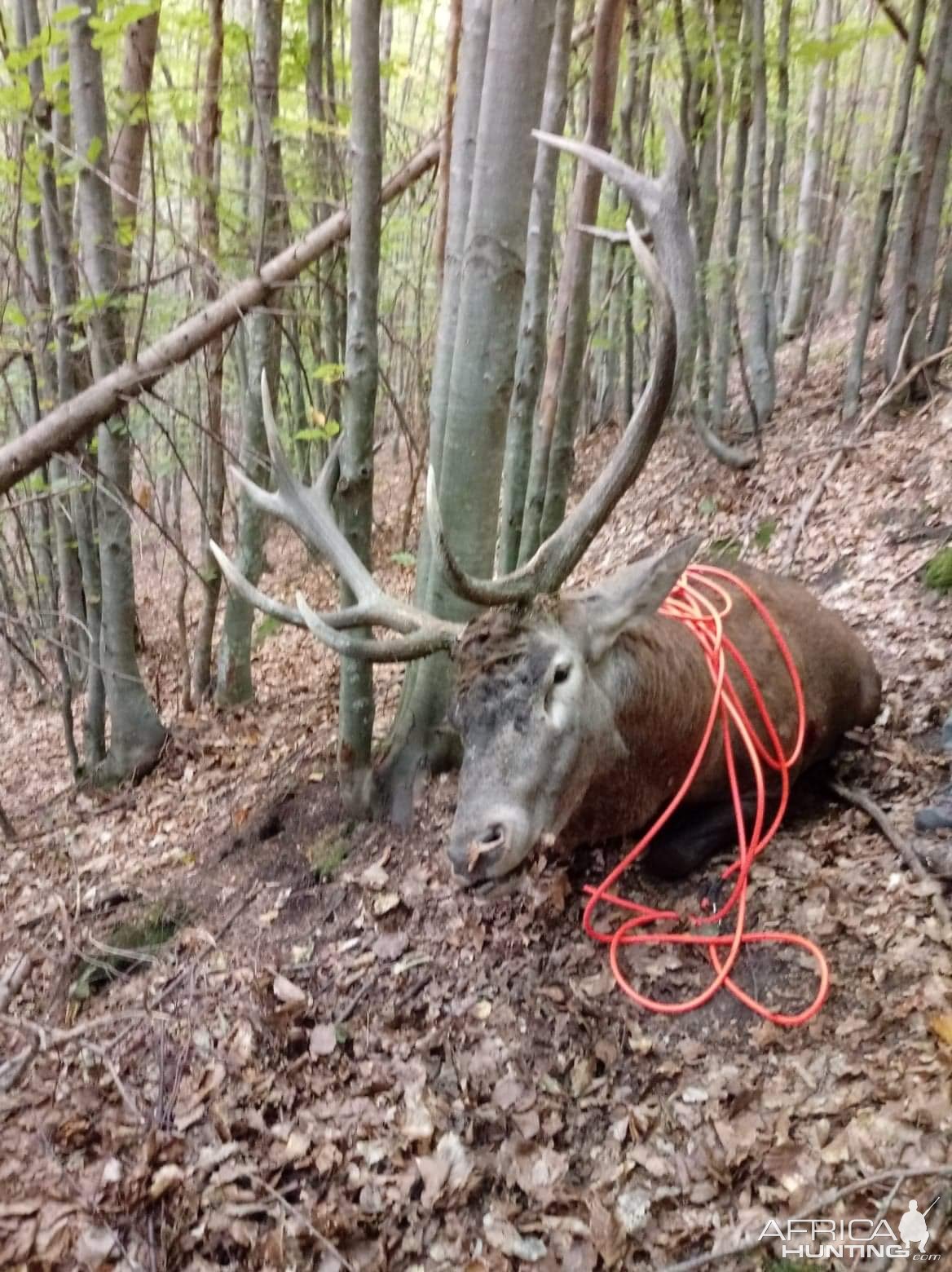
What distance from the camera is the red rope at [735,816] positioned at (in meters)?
3.35

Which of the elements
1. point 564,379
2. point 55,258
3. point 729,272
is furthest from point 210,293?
point 729,272

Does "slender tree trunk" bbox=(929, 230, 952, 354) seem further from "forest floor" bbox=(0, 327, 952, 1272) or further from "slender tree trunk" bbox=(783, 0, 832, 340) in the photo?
"slender tree trunk" bbox=(783, 0, 832, 340)

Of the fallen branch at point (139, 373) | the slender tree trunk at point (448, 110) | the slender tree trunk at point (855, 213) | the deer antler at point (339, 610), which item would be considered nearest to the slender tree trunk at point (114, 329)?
the fallen branch at point (139, 373)

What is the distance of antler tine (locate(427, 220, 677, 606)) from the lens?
3.28 meters

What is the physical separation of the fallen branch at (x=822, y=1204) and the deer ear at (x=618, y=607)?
1889 millimetres

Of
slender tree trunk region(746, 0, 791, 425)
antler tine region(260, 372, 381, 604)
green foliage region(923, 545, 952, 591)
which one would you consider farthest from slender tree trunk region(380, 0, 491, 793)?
slender tree trunk region(746, 0, 791, 425)

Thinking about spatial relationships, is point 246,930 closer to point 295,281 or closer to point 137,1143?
point 137,1143

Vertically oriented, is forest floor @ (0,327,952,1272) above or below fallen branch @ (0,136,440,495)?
below

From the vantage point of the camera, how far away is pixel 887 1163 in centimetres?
254

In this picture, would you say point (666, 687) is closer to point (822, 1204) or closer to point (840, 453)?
point (822, 1204)

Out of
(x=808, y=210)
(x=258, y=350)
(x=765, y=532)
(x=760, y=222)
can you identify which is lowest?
(x=765, y=532)

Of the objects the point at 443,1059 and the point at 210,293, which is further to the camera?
the point at 210,293

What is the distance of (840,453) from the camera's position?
8.18 m

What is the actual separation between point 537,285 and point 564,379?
0.62 metres
